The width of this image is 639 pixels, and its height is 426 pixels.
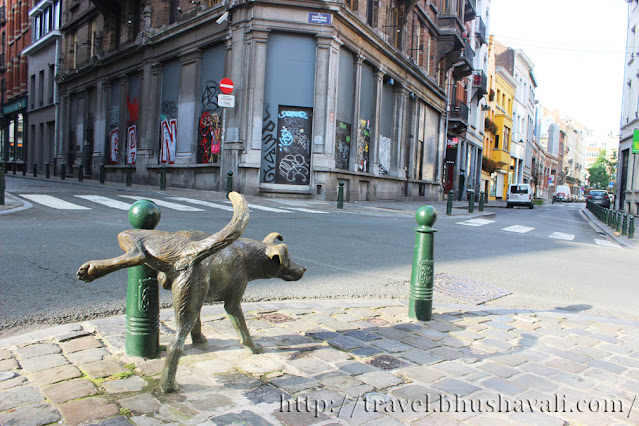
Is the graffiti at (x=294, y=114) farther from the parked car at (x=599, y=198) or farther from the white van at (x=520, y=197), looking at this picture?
the parked car at (x=599, y=198)

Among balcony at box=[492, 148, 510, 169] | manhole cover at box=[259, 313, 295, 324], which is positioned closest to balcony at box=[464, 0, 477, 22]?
balcony at box=[492, 148, 510, 169]

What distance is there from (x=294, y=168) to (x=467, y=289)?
1402cm

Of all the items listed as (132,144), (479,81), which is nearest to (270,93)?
(132,144)

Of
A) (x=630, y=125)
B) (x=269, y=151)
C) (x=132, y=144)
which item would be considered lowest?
(x=269, y=151)

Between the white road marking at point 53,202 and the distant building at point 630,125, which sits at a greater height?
the distant building at point 630,125

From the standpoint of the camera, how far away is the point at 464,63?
3453cm

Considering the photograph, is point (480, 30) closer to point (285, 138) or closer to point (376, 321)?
point (285, 138)

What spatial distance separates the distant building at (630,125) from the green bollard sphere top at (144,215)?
3186 cm

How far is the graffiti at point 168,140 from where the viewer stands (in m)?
23.1

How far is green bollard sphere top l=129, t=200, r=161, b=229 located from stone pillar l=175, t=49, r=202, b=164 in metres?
19.7

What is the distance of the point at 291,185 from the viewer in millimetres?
18859

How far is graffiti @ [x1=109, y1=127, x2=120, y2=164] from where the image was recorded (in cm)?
2824

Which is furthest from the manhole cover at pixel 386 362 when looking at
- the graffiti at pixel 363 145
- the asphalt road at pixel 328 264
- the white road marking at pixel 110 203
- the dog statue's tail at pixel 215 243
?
Result: the graffiti at pixel 363 145

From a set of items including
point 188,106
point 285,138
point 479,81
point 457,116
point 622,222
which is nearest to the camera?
point 622,222
